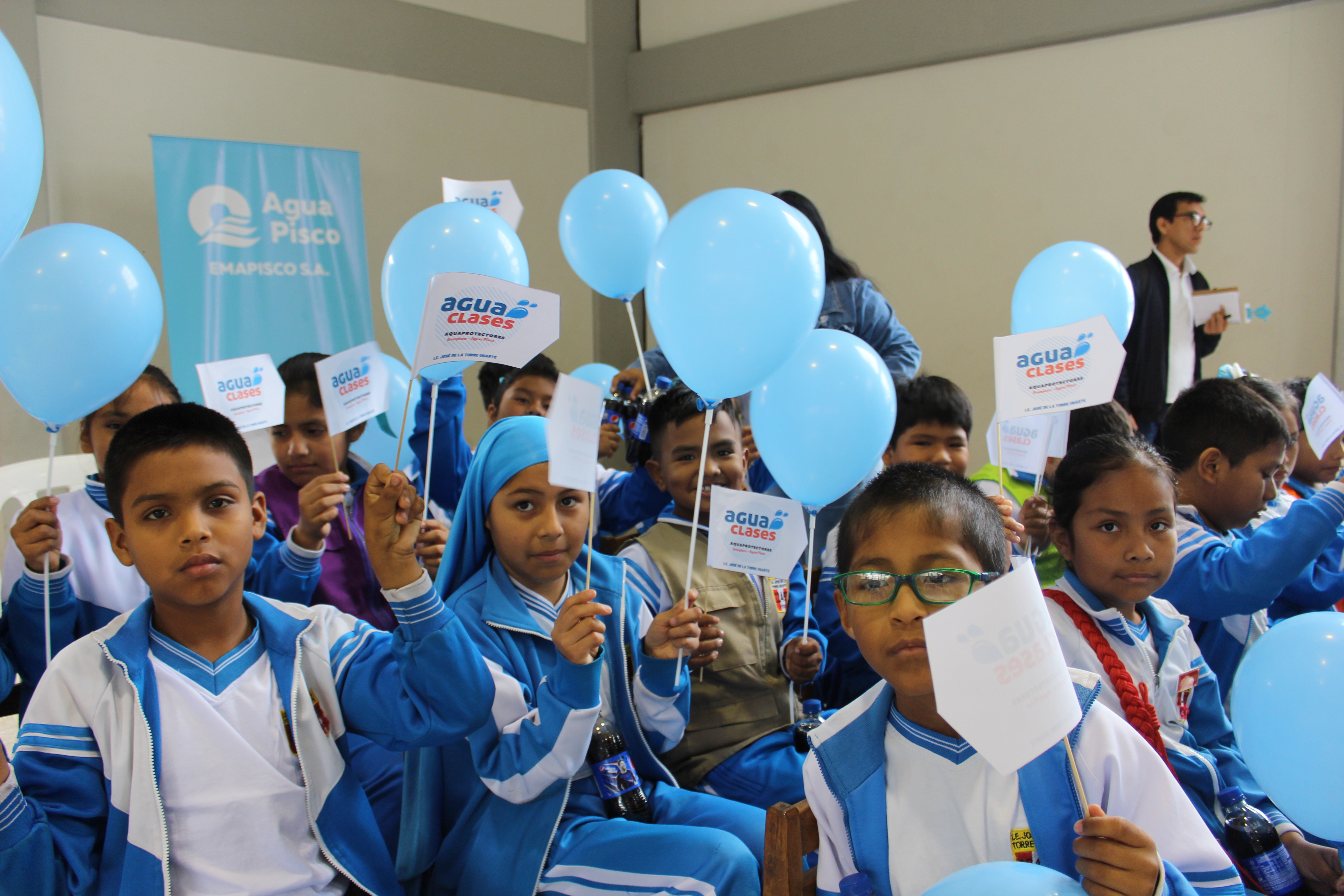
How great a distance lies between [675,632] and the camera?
154 centimetres

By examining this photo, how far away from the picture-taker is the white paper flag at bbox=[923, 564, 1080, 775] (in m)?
0.82

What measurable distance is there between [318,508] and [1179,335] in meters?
4.27

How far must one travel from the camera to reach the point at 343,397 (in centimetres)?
206

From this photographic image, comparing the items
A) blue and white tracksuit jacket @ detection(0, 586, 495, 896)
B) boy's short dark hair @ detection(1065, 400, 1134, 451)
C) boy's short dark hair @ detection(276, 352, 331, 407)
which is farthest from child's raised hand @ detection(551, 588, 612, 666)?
boy's short dark hair @ detection(1065, 400, 1134, 451)

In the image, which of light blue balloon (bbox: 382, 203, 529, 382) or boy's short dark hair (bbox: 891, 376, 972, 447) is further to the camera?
boy's short dark hair (bbox: 891, 376, 972, 447)

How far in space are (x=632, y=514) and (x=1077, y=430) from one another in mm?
1258

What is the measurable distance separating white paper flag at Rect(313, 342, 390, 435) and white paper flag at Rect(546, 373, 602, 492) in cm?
78

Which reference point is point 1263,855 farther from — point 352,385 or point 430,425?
point 352,385

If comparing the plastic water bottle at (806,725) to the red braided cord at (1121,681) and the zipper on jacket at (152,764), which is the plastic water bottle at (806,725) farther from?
the zipper on jacket at (152,764)

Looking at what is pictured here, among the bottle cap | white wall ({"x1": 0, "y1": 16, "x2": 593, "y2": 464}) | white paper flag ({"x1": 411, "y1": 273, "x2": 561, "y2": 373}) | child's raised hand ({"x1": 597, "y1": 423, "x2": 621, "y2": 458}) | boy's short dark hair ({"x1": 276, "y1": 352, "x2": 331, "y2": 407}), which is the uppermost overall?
white wall ({"x1": 0, "y1": 16, "x2": 593, "y2": 464})

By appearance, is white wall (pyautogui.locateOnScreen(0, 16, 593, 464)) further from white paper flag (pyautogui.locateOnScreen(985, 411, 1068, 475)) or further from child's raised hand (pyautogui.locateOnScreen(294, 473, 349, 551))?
white paper flag (pyautogui.locateOnScreen(985, 411, 1068, 475))

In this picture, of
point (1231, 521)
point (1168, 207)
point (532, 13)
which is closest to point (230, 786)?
point (1231, 521)

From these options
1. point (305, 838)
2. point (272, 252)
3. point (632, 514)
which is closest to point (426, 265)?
point (632, 514)

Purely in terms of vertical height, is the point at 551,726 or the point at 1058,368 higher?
the point at 1058,368
